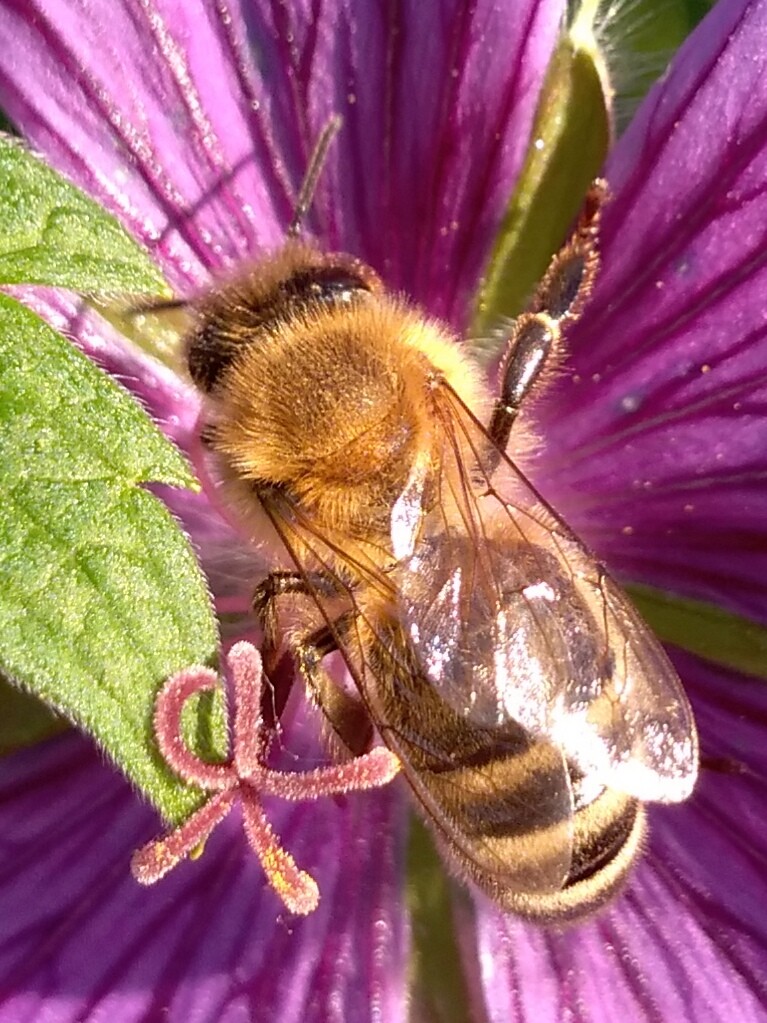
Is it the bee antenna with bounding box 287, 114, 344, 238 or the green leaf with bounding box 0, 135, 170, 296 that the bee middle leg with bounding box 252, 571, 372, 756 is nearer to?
the green leaf with bounding box 0, 135, 170, 296

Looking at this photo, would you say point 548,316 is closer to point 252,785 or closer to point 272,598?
point 272,598

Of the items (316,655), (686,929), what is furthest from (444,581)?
(686,929)

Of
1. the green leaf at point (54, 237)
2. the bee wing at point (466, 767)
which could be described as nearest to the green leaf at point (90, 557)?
the green leaf at point (54, 237)

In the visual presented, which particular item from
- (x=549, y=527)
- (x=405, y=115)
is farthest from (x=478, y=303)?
(x=549, y=527)

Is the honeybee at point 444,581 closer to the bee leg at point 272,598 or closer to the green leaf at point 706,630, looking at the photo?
the bee leg at point 272,598

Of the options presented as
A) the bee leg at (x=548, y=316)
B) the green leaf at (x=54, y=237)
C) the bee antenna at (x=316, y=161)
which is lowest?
the bee leg at (x=548, y=316)

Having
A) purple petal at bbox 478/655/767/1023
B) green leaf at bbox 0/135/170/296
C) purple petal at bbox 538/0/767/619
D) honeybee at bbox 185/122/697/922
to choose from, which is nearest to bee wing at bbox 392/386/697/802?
honeybee at bbox 185/122/697/922
